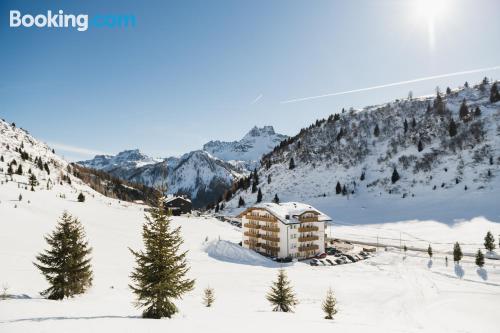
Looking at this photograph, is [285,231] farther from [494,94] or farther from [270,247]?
[494,94]


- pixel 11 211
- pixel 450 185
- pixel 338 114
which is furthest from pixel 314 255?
pixel 338 114

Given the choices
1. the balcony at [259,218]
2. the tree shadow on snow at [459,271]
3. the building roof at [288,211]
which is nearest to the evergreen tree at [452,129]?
the building roof at [288,211]

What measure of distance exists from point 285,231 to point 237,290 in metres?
27.4

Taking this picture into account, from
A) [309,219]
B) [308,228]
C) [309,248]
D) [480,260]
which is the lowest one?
[309,248]

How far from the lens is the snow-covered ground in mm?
19219

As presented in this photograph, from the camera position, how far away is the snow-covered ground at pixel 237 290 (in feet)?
63.1

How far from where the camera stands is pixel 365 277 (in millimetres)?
51094

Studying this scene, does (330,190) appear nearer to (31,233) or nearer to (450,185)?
(450,185)

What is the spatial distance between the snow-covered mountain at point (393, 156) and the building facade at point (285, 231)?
4551cm

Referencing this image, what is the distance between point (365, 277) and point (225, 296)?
2553cm

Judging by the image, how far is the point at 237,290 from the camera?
135ft

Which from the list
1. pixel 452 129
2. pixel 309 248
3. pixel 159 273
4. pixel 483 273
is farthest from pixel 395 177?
pixel 159 273

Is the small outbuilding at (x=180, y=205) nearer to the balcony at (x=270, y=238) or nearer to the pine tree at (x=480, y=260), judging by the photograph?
the balcony at (x=270, y=238)

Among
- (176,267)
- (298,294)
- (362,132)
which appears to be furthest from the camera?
(362,132)
